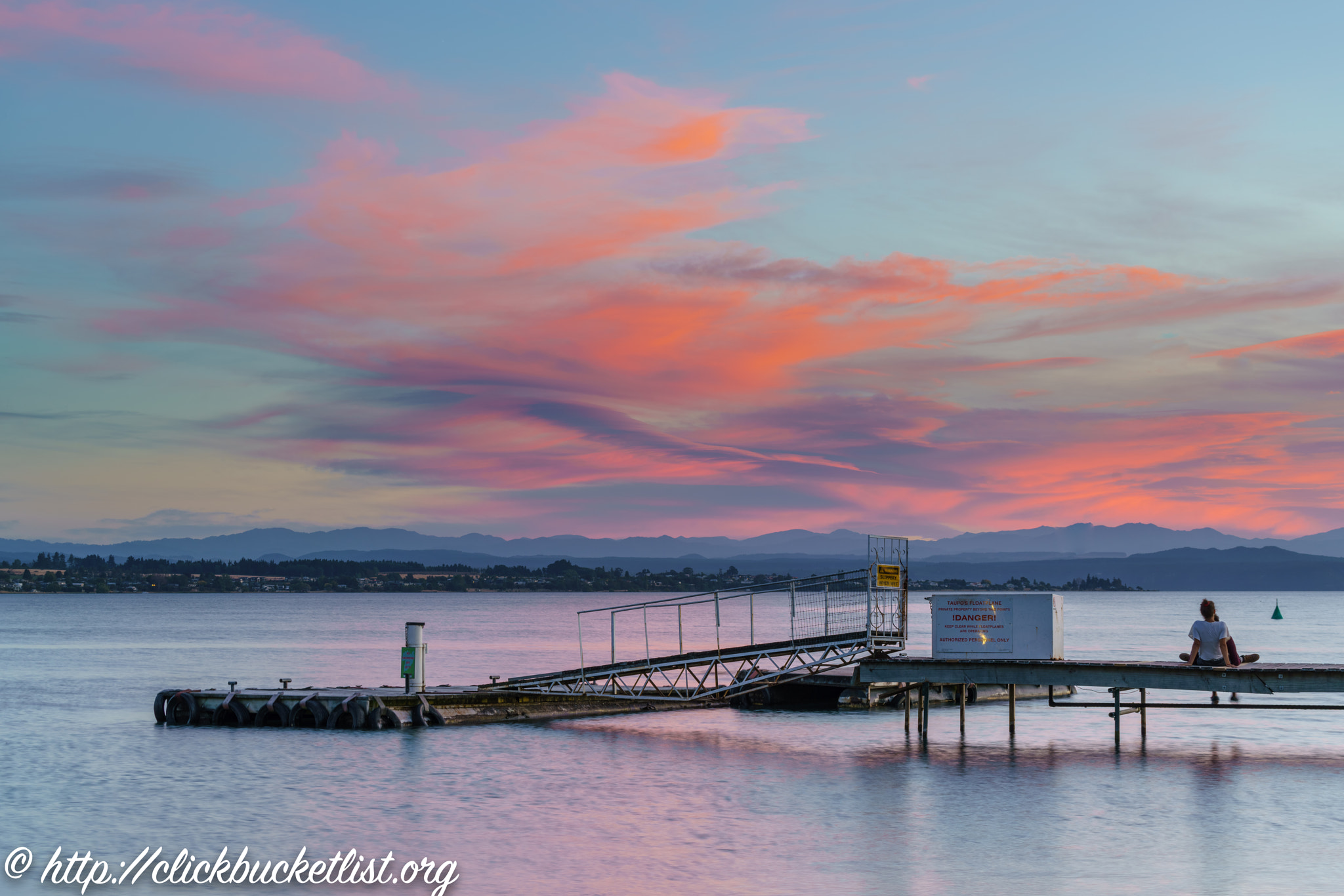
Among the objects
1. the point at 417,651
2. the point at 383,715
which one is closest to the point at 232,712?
the point at 383,715

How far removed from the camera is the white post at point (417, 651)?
38.9 metres

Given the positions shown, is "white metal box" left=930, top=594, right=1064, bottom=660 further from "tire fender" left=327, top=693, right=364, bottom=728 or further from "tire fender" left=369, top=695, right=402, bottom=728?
"tire fender" left=327, top=693, right=364, bottom=728

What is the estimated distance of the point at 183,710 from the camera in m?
41.0

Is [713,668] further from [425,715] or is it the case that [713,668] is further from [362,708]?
[362,708]

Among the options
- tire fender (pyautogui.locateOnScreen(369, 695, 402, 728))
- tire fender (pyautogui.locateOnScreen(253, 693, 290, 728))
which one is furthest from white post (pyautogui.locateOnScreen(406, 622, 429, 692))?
tire fender (pyautogui.locateOnScreen(253, 693, 290, 728))

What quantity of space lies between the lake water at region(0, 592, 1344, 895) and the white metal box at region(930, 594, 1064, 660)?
2753 mm

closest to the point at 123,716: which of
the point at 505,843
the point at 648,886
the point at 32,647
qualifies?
the point at 505,843

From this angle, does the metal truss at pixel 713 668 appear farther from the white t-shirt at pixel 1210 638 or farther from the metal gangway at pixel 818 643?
the white t-shirt at pixel 1210 638

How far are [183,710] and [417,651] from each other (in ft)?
26.1

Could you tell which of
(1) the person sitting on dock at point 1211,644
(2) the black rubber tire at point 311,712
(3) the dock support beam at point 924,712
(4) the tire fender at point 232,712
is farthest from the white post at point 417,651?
(1) the person sitting on dock at point 1211,644

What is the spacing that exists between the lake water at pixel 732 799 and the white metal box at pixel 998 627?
275cm

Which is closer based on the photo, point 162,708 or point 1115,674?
point 1115,674

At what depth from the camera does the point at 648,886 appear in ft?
64.4

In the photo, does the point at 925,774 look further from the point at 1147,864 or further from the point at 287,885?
the point at 287,885
